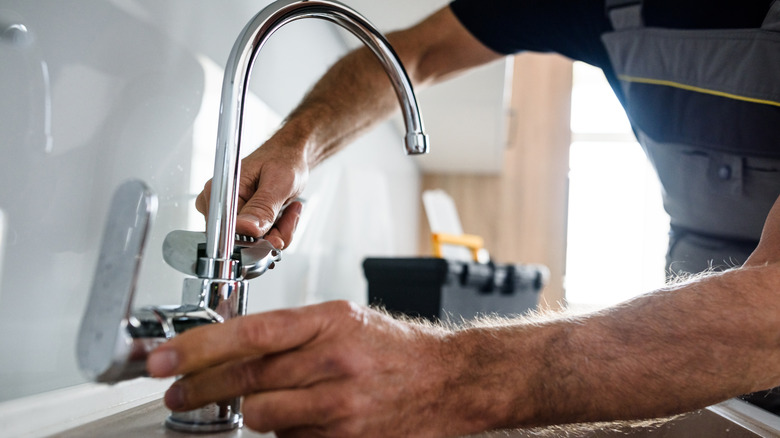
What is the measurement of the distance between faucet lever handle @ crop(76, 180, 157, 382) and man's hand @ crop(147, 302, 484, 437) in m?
0.02

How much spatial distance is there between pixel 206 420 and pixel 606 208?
2.75 m

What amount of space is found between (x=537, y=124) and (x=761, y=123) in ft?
6.87

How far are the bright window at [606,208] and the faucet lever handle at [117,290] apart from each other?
8.81ft

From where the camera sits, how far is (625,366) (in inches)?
17.3

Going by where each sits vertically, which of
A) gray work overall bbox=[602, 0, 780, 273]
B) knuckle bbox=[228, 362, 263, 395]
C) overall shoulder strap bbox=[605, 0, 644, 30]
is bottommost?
knuckle bbox=[228, 362, 263, 395]

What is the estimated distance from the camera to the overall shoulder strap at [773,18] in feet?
2.55

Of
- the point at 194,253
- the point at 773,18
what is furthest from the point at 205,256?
the point at 773,18

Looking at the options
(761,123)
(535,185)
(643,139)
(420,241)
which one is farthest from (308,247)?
(535,185)

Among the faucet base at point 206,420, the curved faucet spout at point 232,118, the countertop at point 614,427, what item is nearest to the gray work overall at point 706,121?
the countertop at point 614,427

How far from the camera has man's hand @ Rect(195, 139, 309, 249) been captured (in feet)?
1.83

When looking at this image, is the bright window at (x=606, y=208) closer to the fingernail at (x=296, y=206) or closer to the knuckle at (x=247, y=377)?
the fingernail at (x=296, y=206)

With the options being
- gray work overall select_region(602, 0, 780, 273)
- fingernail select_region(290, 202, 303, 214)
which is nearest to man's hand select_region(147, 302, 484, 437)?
fingernail select_region(290, 202, 303, 214)

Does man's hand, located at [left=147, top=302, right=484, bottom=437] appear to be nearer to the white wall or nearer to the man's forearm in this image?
the man's forearm

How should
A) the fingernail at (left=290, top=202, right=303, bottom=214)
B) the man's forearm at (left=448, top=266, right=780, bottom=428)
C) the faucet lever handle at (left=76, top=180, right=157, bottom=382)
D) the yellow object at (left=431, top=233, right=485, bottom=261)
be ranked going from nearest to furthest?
the faucet lever handle at (left=76, top=180, right=157, bottom=382), the man's forearm at (left=448, top=266, right=780, bottom=428), the fingernail at (left=290, top=202, right=303, bottom=214), the yellow object at (left=431, top=233, right=485, bottom=261)
